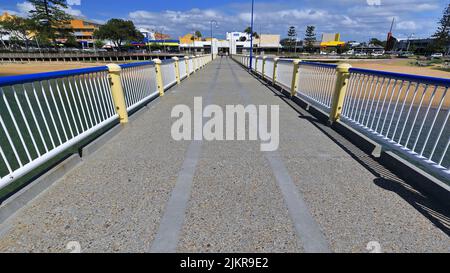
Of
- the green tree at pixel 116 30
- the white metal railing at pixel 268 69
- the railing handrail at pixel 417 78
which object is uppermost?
the green tree at pixel 116 30

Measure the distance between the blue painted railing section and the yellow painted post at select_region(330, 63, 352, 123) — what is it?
103 millimetres

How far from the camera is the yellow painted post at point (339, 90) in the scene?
472 centimetres

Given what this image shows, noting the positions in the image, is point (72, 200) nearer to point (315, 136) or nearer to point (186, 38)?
point (315, 136)

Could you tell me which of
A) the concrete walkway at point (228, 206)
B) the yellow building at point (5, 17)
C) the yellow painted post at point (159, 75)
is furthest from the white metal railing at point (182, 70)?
the yellow building at point (5, 17)

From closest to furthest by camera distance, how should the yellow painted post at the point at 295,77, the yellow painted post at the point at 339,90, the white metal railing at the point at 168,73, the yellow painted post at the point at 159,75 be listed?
1. the yellow painted post at the point at 339,90
2. the yellow painted post at the point at 295,77
3. the yellow painted post at the point at 159,75
4. the white metal railing at the point at 168,73

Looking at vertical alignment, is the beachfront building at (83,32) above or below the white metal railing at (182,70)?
above

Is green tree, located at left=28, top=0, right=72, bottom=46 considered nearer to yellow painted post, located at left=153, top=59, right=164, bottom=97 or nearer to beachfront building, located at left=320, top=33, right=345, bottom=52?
yellow painted post, located at left=153, top=59, right=164, bottom=97

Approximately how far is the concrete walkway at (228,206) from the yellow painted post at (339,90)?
1407 mm

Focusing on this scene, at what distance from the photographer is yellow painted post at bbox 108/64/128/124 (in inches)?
179

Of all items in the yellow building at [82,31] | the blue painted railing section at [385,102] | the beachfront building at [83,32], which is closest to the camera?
the blue painted railing section at [385,102]

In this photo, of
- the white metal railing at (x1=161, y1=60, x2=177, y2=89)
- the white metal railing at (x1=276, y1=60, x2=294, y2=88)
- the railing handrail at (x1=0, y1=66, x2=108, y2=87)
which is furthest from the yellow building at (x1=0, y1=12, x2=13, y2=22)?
the railing handrail at (x1=0, y1=66, x2=108, y2=87)

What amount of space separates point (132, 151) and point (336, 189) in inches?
126

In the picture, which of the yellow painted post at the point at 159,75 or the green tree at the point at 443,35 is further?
the green tree at the point at 443,35

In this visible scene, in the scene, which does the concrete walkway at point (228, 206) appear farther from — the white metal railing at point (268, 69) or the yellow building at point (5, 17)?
the yellow building at point (5, 17)
